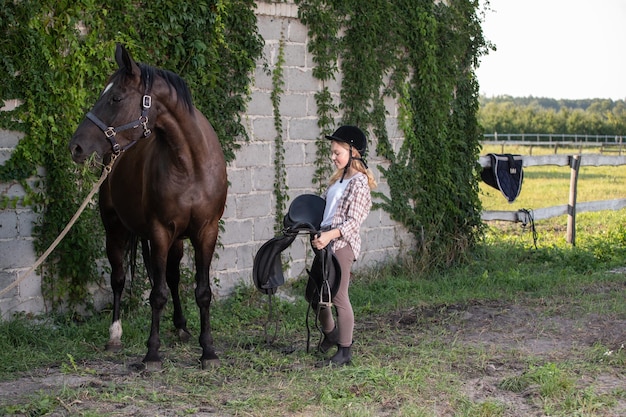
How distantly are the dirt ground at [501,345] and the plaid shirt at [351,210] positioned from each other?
122 centimetres

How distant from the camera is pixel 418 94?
9.48 meters

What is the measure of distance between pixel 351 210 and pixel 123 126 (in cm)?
161

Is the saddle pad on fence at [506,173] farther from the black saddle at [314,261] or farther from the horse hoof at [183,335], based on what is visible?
the horse hoof at [183,335]

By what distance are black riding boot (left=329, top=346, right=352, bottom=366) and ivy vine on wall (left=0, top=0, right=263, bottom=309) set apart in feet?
8.47

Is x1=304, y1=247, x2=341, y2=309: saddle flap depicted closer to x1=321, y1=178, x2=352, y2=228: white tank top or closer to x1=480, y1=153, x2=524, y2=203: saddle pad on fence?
x1=321, y1=178, x2=352, y2=228: white tank top

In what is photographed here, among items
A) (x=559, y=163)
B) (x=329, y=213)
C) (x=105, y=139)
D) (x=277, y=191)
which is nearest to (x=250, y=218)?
(x=277, y=191)

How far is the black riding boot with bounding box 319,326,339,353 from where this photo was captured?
556 cm

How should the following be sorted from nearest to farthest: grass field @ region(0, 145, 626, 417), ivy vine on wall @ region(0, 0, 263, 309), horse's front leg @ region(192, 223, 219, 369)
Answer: grass field @ region(0, 145, 626, 417), horse's front leg @ region(192, 223, 219, 369), ivy vine on wall @ region(0, 0, 263, 309)

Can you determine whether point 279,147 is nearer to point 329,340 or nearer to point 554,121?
point 329,340

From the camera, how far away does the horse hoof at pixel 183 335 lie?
242 inches

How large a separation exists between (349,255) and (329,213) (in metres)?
0.33

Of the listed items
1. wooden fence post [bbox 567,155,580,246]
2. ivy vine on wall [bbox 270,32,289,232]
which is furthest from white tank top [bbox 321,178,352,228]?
wooden fence post [bbox 567,155,580,246]

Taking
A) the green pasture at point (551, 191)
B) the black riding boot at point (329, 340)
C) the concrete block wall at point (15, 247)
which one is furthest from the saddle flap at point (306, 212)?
the green pasture at point (551, 191)

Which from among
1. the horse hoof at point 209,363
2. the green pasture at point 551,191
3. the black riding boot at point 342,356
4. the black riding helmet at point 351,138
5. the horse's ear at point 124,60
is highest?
the horse's ear at point 124,60
